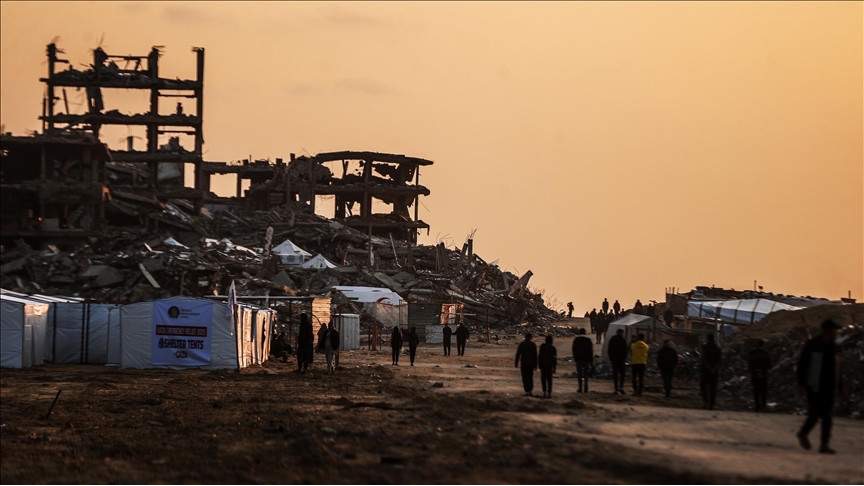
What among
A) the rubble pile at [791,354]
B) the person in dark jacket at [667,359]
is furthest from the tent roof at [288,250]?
the person in dark jacket at [667,359]

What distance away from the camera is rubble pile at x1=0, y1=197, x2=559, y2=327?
218 feet

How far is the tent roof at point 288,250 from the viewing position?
81.6 m

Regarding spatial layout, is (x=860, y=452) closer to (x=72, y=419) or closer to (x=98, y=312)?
(x=72, y=419)

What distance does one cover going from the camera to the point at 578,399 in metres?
27.6

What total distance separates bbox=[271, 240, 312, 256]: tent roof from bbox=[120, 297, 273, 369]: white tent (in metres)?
42.0

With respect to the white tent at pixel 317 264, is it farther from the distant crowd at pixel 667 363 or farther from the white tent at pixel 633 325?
the white tent at pixel 633 325

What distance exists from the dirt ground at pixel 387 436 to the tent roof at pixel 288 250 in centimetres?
4924

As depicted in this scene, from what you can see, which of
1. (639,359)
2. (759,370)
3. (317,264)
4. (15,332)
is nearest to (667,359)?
(639,359)

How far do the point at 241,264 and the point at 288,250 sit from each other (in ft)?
34.4

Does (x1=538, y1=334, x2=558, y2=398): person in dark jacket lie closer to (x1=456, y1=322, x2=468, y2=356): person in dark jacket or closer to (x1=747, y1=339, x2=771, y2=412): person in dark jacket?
(x1=747, y1=339, x2=771, y2=412): person in dark jacket

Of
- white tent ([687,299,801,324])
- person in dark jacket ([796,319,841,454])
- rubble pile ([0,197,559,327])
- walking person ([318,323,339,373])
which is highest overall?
rubble pile ([0,197,559,327])

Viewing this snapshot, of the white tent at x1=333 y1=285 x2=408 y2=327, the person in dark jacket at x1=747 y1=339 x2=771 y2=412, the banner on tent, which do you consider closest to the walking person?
the banner on tent

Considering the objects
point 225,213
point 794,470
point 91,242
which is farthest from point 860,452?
point 225,213

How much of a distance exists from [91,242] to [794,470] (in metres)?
64.9
